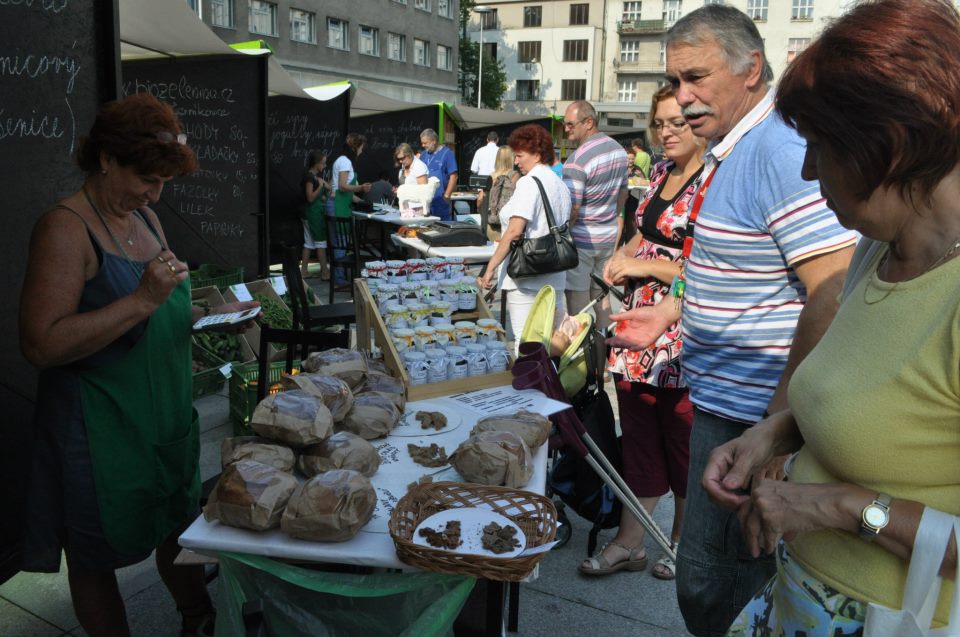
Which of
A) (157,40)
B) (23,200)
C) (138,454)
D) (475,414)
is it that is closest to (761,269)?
Result: (475,414)

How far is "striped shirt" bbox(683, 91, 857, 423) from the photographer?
1.86 metres

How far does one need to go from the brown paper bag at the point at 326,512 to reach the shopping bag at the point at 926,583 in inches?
43.7

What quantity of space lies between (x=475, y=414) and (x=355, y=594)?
96cm

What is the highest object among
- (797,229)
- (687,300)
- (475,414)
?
(797,229)

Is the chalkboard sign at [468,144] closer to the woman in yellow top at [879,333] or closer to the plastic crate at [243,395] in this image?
the plastic crate at [243,395]

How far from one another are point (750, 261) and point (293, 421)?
1270 millimetres

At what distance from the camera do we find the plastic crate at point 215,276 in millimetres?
6449

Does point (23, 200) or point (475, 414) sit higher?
point (23, 200)

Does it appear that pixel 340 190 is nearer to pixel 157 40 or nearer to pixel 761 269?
pixel 157 40

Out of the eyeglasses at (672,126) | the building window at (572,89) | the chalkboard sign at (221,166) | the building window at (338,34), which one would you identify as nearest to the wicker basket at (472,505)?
the eyeglasses at (672,126)

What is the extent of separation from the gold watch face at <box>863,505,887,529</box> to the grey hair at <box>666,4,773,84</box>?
140 centimetres

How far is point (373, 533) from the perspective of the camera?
6.12 ft

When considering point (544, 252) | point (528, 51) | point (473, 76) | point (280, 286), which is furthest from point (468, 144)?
point (528, 51)

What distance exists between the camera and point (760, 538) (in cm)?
132
